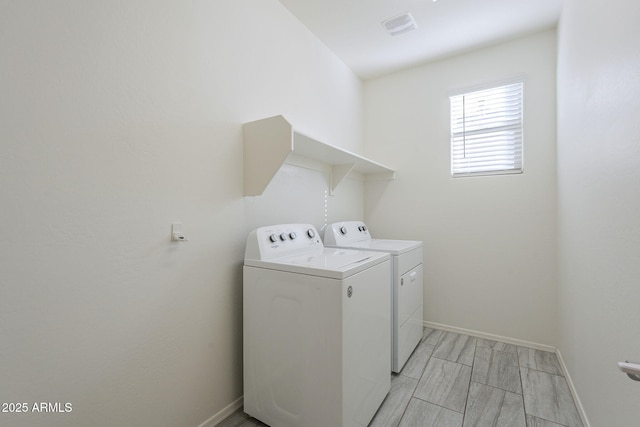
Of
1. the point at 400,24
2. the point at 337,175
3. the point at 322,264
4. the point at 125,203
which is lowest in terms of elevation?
the point at 322,264

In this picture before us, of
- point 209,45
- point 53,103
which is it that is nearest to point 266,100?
point 209,45

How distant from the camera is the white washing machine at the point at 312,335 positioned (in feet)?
4.12

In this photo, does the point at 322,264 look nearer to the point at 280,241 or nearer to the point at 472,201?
the point at 280,241

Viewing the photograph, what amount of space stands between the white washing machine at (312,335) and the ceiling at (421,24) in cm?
169

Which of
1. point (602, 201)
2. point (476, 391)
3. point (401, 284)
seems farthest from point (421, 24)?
point (476, 391)

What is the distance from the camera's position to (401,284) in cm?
196

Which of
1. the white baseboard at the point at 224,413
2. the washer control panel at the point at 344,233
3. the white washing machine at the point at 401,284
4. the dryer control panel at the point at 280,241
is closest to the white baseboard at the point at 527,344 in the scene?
the white washing machine at the point at 401,284

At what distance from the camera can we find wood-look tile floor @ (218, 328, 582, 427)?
1521mm

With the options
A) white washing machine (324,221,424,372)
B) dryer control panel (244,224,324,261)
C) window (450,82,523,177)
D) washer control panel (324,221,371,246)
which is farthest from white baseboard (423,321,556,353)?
dryer control panel (244,224,324,261)

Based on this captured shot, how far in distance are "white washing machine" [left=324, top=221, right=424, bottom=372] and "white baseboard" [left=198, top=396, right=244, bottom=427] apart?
1.04 metres

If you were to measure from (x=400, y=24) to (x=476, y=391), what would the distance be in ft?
8.67

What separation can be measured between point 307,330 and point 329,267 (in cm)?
32

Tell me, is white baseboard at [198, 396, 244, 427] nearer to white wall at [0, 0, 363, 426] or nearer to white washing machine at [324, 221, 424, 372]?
white wall at [0, 0, 363, 426]

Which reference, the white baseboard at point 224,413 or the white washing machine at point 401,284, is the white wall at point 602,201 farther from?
the white baseboard at point 224,413
